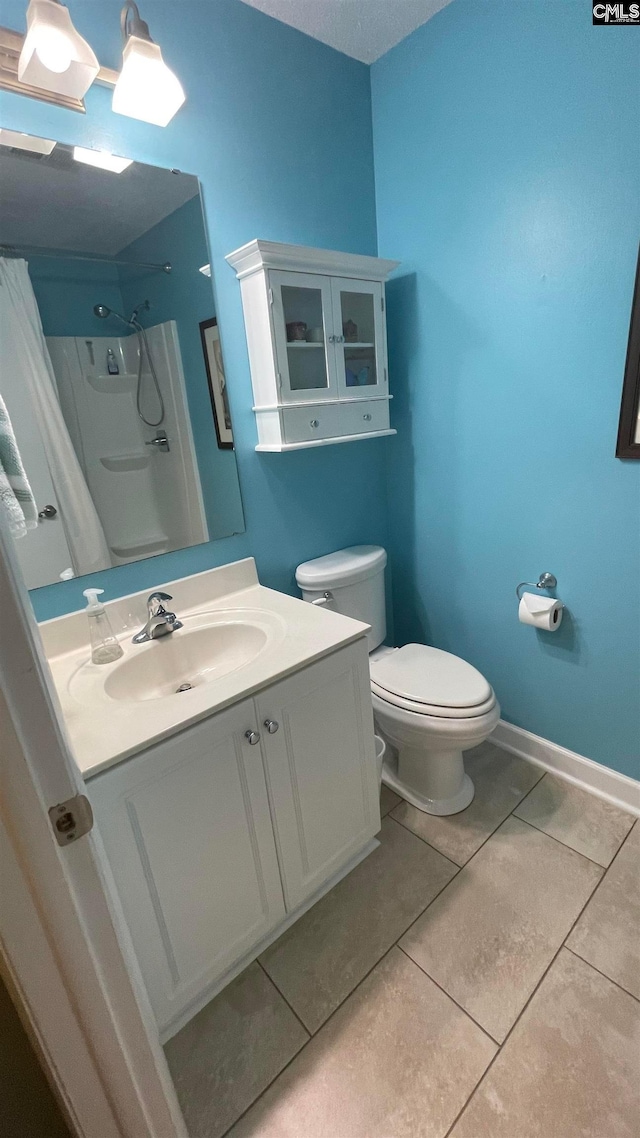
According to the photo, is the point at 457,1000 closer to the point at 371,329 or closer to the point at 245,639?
the point at 245,639

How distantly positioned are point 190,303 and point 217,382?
0.22m

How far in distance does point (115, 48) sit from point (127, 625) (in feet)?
4.58

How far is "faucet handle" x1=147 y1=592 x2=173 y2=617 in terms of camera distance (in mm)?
1345

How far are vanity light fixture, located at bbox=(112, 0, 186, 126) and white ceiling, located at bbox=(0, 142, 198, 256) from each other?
116mm

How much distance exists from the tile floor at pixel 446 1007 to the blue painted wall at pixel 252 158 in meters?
1.04

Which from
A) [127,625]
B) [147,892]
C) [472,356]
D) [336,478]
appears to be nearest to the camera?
[147,892]

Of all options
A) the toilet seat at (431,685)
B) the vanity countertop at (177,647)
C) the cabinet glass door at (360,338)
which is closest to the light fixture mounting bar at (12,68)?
the cabinet glass door at (360,338)

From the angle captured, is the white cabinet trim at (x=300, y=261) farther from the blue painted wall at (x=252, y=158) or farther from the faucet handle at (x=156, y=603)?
the faucet handle at (x=156, y=603)

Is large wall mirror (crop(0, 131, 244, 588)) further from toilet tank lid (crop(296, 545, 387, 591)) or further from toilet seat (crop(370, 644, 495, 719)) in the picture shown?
toilet seat (crop(370, 644, 495, 719))

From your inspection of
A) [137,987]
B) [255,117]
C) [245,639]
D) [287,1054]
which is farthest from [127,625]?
[255,117]

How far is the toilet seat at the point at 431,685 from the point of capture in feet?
4.81

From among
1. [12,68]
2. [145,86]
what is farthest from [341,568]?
[12,68]

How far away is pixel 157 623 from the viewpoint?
1330mm

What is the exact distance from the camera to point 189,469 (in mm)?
1463
